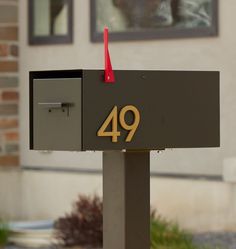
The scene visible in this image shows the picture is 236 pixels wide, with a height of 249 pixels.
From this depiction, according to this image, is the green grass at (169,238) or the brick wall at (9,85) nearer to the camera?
the green grass at (169,238)

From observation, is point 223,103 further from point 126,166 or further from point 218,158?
point 126,166

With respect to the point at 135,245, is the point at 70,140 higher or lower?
higher

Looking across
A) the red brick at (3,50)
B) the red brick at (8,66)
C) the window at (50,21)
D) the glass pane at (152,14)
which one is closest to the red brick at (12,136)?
the red brick at (8,66)

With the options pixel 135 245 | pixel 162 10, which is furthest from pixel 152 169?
pixel 135 245

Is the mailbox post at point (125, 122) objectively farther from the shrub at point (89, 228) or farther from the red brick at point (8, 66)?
the red brick at point (8, 66)

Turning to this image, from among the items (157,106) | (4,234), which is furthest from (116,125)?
(4,234)

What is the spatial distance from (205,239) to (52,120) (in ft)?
13.9

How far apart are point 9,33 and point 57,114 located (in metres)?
6.31

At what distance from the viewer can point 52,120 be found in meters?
4.17

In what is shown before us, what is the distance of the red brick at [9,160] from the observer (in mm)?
10234

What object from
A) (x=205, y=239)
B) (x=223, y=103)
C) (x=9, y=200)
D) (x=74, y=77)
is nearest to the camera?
(x=74, y=77)

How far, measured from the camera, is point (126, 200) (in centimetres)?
425

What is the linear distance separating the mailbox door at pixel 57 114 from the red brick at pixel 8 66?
6037 mm

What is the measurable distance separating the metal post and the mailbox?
0.13 meters
